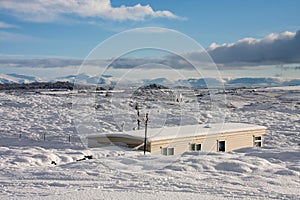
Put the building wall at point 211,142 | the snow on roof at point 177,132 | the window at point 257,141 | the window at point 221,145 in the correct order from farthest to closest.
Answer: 1. the window at point 257,141
2. the window at point 221,145
3. the snow on roof at point 177,132
4. the building wall at point 211,142

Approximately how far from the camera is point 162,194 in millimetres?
6195

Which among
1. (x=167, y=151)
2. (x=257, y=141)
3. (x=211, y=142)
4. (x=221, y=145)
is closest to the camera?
(x=167, y=151)

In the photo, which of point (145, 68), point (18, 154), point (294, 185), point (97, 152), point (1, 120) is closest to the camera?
point (294, 185)

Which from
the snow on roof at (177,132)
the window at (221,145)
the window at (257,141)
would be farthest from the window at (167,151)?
the window at (257,141)

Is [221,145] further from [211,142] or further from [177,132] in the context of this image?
[177,132]

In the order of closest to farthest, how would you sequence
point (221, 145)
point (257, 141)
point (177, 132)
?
point (177, 132) < point (221, 145) < point (257, 141)

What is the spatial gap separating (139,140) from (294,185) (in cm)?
654

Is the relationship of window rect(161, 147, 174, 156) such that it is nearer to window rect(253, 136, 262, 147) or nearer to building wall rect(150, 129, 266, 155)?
building wall rect(150, 129, 266, 155)

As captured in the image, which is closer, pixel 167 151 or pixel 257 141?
pixel 167 151

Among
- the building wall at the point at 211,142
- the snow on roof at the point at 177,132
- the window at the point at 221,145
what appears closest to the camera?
the building wall at the point at 211,142

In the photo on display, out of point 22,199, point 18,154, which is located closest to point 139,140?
point 18,154

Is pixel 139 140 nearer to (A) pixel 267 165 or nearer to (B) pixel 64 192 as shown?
(A) pixel 267 165

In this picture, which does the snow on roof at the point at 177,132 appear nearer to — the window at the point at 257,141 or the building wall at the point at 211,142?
the building wall at the point at 211,142

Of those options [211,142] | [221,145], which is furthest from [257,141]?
[211,142]
